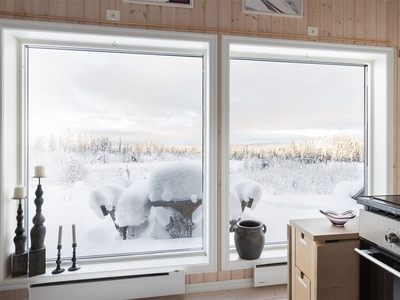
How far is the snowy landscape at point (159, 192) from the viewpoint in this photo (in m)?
1.96

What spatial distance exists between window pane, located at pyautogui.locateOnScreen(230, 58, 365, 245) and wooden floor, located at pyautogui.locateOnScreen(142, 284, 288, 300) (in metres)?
0.44

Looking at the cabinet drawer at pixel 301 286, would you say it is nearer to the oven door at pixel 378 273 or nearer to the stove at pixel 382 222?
the oven door at pixel 378 273

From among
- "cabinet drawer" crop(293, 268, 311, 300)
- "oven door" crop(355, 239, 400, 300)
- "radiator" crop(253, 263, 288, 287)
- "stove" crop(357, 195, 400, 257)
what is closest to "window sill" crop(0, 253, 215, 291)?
"radiator" crop(253, 263, 288, 287)

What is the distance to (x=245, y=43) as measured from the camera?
1.92 m

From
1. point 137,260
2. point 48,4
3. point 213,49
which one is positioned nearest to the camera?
point 48,4

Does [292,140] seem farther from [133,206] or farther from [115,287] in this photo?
[115,287]

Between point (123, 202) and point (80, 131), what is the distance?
69cm

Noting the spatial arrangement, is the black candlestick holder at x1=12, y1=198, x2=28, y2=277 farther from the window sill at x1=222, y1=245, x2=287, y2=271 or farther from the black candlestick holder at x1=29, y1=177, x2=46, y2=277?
the window sill at x1=222, y1=245, x2=287, y2=271

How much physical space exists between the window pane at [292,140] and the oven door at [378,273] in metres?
0.98

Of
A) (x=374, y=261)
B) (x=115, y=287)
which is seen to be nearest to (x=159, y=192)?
(x=115, y=287)

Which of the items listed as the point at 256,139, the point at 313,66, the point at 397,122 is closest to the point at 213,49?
the point at 256,139

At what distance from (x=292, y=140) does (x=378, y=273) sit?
127cm

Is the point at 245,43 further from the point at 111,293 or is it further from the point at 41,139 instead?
the point at 111,293

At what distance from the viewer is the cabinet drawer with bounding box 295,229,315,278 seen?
132 cm
